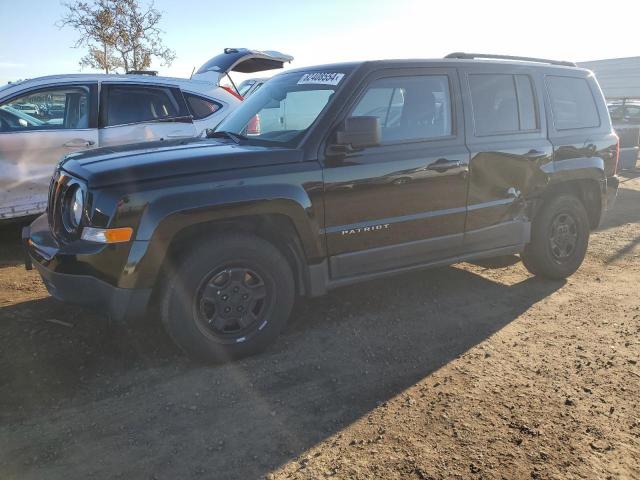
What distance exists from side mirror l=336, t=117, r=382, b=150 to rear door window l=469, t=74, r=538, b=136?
1142 millimetres

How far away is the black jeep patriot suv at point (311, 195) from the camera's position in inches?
120

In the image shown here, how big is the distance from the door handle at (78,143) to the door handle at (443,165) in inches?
152

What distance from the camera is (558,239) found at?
4949mm

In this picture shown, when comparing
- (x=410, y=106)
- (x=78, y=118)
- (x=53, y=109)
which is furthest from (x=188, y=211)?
(x=53, y=109)

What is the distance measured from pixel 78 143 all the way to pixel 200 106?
1.49m

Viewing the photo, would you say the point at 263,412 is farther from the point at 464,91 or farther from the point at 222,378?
the point at 464,91

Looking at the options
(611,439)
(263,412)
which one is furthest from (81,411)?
(611,439)

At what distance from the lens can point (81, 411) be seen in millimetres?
2875

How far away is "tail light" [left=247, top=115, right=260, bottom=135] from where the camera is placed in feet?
12.9

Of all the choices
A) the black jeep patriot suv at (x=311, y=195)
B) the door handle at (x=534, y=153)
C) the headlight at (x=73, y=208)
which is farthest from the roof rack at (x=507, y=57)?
the headlight at (x=73, y=208)

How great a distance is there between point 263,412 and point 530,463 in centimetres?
138

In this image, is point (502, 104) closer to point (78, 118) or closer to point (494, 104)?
point (494, 104)

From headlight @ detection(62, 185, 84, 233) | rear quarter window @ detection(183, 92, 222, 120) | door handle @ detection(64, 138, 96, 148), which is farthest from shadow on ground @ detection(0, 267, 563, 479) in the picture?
rear quarter window @ detection(183, 92, 222, 120)

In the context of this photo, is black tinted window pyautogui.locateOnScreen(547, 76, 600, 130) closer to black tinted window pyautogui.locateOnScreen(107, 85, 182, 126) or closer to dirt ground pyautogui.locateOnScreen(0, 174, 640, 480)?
dirt ground pyautogui.locateOnScreen(0, 174, 640, 480)
